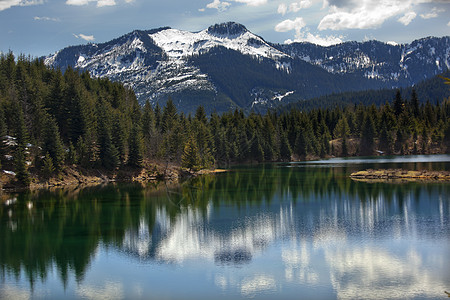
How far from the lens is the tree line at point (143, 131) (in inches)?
3605

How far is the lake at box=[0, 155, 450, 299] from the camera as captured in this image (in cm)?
2839

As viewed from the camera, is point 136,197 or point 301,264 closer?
point 301,264

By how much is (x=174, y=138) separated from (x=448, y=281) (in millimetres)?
97210

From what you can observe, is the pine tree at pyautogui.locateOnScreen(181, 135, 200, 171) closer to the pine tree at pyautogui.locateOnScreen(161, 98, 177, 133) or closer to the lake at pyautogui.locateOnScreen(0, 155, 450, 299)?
the pine tree at pyautogui.locateOnScreen(161, 98, 177, 133)

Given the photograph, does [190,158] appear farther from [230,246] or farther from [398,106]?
[398,106]

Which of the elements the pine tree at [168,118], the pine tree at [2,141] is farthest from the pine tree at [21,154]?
the pine tree at [168,118]

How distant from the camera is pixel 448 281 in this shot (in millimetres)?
28344

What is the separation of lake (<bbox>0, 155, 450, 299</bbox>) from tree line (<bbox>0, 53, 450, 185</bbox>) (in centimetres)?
2371

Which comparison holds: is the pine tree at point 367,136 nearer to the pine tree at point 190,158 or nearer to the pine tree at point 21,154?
the pine tree at point 190,158

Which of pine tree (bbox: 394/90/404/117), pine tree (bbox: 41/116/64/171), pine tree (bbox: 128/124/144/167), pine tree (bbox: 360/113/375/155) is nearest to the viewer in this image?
pine tree (bbox: 41/116/64/171)

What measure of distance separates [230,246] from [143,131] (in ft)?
312

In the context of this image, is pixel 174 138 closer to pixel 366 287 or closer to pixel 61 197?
pixel 61 197

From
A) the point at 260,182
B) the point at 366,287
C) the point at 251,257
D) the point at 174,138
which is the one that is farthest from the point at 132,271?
the point at 174,138

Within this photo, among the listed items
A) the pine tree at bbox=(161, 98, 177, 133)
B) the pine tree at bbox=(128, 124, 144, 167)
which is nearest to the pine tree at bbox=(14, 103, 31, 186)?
the pine tree at bbox=(128, 124, 144, 167)
